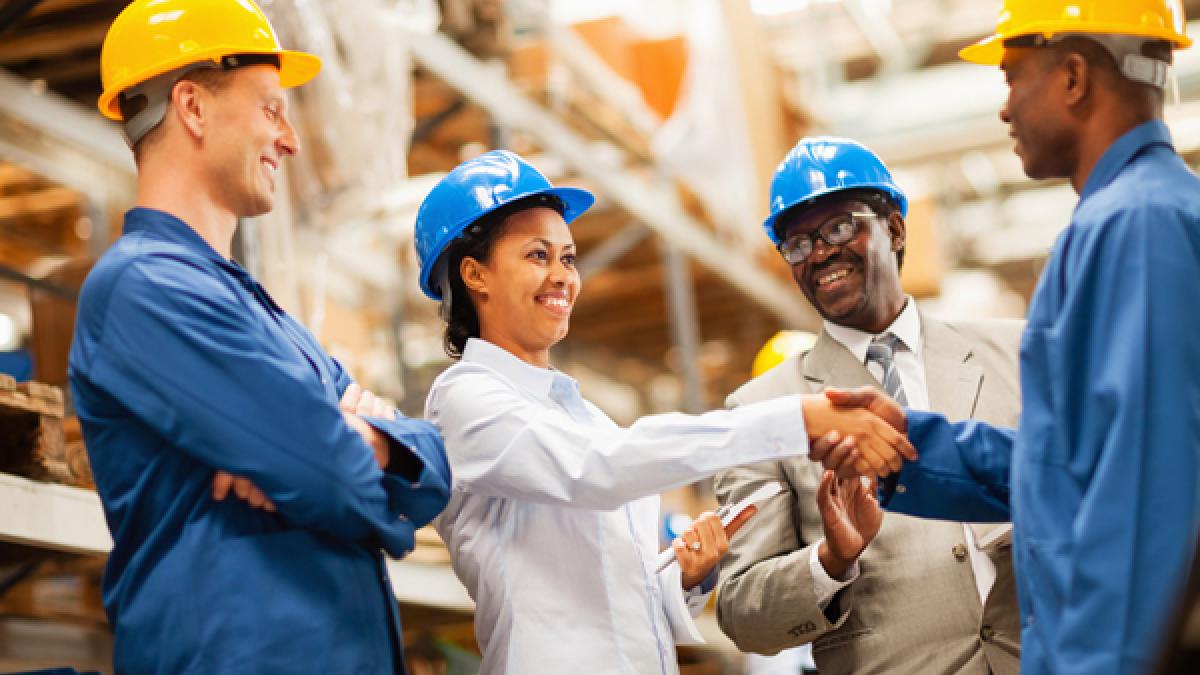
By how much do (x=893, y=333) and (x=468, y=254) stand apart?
119 centimetres

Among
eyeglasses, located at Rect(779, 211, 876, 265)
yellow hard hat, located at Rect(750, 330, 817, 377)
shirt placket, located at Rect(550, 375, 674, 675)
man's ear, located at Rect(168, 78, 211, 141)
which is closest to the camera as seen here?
man's ear, located at Rect(168, 78, 211, 141)

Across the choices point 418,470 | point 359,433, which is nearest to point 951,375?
point 418,470

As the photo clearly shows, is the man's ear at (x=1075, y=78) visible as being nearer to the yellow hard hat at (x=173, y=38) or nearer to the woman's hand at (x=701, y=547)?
the woman's hand at (x=701, y=547)

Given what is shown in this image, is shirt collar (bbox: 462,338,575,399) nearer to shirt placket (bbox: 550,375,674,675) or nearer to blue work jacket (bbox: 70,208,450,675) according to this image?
shirt placket (bbox: 550,375,674,675)

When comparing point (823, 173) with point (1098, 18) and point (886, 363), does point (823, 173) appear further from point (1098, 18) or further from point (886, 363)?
point (1098, 18)

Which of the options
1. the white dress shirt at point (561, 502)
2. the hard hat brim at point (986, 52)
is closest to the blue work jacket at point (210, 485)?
the white dress shirt at point (561, 502)

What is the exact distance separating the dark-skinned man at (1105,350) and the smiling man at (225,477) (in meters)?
1.24

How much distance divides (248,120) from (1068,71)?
1789 mm

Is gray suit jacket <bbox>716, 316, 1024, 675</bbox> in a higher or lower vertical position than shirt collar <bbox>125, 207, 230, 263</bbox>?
lower

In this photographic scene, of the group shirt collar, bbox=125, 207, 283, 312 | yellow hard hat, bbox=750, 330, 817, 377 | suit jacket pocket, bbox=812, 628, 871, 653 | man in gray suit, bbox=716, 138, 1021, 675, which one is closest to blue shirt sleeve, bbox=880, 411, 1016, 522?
man in gray suit, bbox=716, 138, 1021, 675

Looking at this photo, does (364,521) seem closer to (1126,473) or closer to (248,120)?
(248,120)

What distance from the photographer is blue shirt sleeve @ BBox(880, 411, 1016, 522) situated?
11.0 ft

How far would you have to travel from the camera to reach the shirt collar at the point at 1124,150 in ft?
9.53

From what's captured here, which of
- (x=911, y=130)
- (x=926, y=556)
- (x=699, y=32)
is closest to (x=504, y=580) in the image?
(x=926, y=556)
